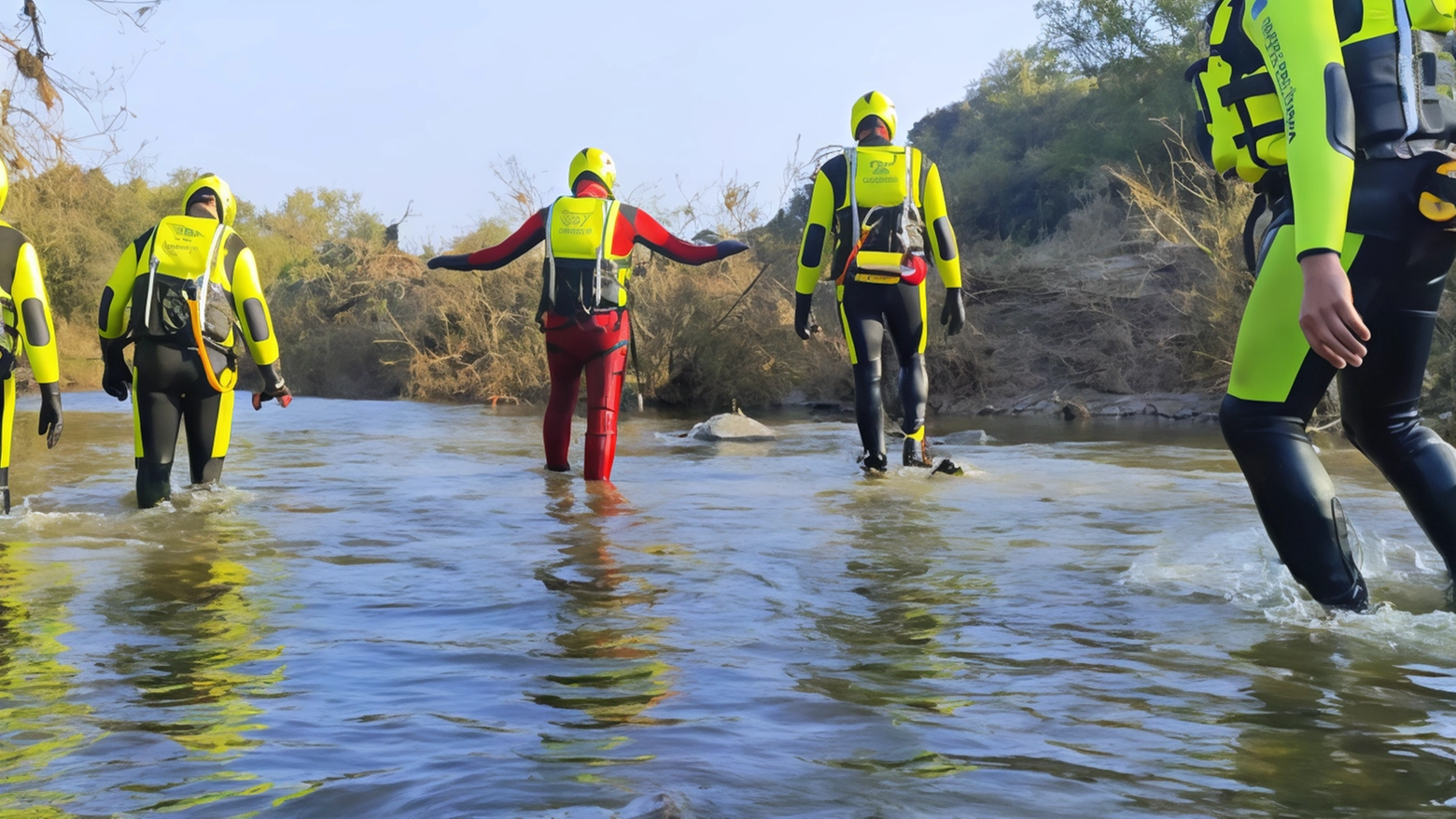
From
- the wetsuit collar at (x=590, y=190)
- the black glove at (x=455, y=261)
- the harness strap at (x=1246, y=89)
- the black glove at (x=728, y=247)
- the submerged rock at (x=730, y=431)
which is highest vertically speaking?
the wetsuit collar at (x=590, y=190)

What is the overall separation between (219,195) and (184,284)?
2.23ft

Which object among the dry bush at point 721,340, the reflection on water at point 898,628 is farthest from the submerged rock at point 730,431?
the dry bush at point 721,340

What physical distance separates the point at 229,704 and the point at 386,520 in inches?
138

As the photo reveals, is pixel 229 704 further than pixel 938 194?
No

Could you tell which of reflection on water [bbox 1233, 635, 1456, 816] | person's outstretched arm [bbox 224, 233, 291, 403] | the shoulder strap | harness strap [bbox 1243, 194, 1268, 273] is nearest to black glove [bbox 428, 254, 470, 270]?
person's outstretched arm [bbox 224, 233, 291, 403]

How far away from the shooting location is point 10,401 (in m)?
6.58

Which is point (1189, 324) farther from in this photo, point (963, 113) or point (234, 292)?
point (963, 113)

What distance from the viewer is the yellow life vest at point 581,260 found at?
8.12m

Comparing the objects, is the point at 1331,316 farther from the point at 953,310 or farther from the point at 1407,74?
the point at 953,310

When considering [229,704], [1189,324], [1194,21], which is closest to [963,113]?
[1194,21]

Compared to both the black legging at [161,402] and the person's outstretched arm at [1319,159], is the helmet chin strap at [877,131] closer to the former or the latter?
the black legging at [161,402]

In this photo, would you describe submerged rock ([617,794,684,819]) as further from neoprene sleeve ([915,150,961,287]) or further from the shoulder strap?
neoprene sleeve ([915,150,961,287])

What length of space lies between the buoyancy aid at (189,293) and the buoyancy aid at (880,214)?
3885mm

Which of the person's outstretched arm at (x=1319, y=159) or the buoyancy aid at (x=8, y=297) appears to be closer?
the person's outstretched arm at (x=1319, y=159)
